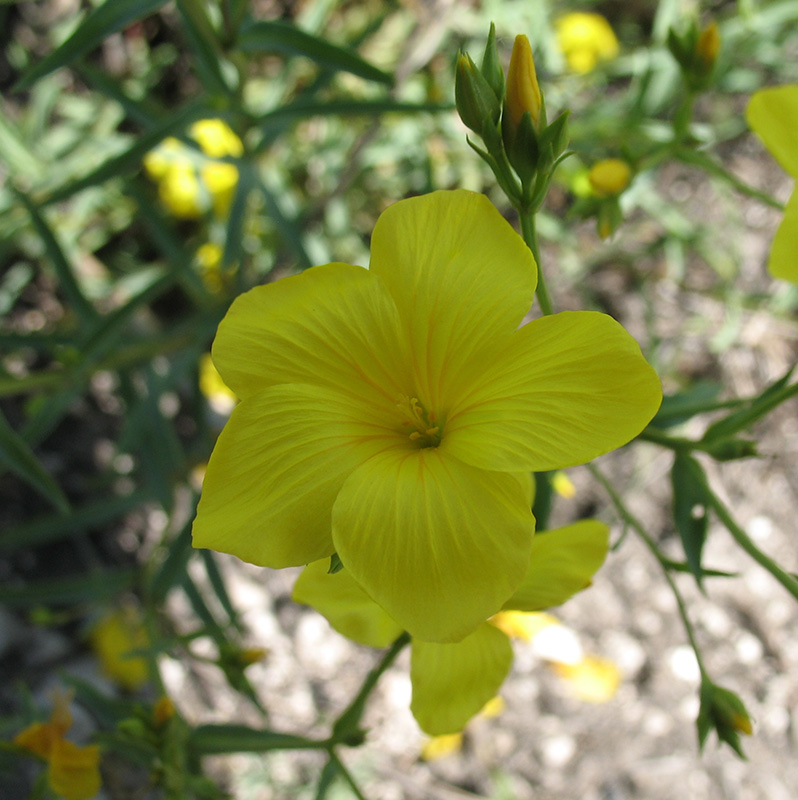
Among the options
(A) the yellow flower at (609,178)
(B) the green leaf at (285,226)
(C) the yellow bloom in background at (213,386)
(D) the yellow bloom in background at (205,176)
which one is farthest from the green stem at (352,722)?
(D) the yellow bloom in background at (205,176)

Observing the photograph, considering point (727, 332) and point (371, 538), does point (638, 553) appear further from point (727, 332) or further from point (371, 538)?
point (371, 538)

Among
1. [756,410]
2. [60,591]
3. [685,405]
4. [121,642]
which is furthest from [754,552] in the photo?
[121,642]

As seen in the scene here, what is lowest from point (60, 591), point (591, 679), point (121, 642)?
point (591, 679)

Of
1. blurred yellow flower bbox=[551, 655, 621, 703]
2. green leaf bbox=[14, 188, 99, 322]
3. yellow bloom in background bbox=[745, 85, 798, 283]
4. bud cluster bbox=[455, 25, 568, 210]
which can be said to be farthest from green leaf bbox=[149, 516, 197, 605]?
blurred yellow flower bbox=[551, 655, 621, 703]

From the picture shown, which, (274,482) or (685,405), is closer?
(274,482)

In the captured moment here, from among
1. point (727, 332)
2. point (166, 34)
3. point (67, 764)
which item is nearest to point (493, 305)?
point (67, 764)

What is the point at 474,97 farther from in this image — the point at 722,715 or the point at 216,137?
the point at 216,137

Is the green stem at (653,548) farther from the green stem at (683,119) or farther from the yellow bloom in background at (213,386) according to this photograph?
the yellow bloom in background at (213,386)

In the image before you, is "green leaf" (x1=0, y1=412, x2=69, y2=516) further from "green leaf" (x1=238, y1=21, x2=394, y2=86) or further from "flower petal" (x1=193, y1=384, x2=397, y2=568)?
"green leaf" (x1=238, y1=21, x2=394, y2=86)
